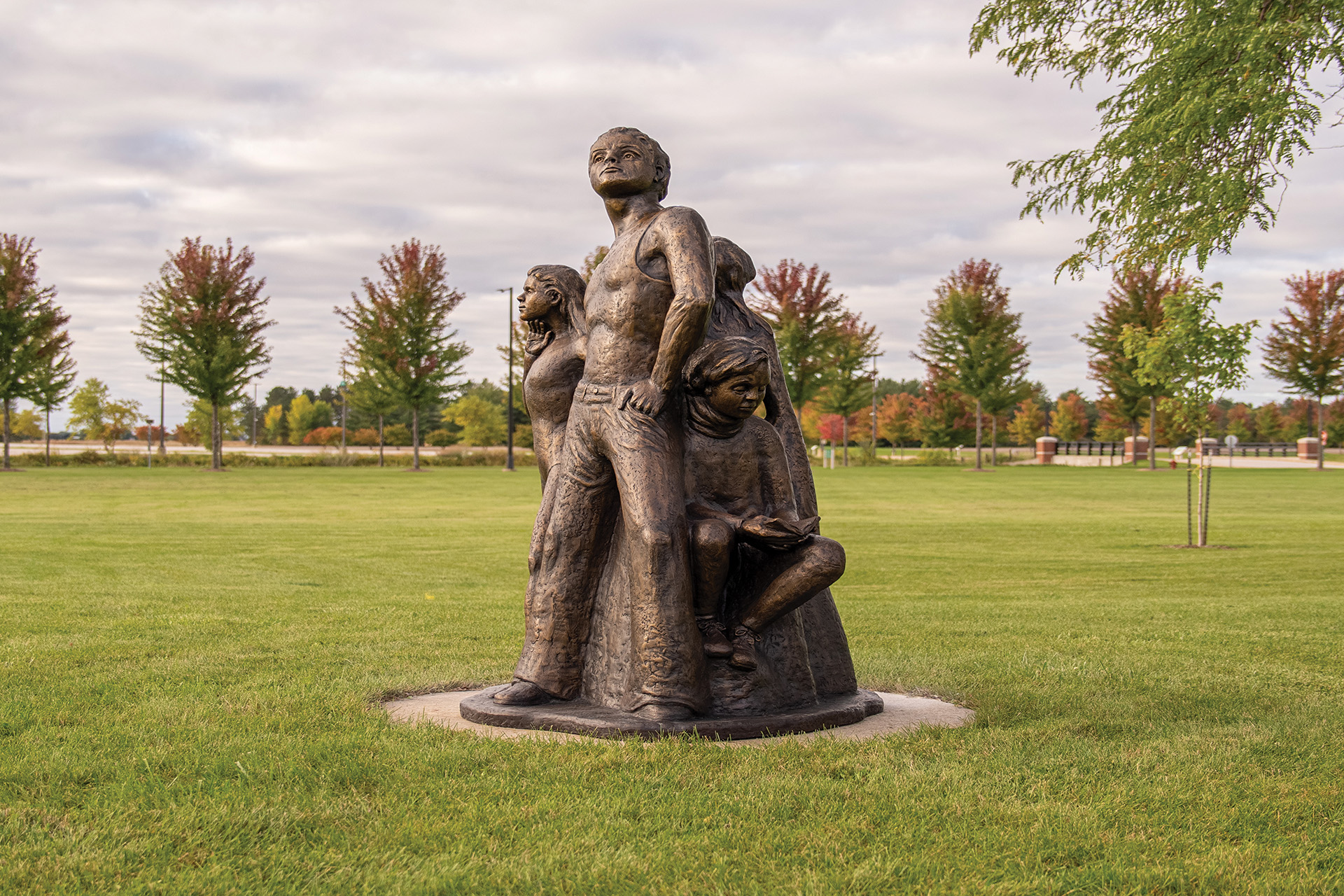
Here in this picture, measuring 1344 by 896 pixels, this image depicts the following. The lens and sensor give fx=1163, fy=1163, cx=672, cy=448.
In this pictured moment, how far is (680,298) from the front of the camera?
5.36 metres

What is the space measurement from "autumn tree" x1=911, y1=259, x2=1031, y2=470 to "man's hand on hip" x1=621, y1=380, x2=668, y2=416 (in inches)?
1559

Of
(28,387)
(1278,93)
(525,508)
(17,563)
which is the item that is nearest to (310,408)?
(28,387)

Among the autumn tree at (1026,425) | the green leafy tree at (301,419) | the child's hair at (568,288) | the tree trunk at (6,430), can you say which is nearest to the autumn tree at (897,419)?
the autumn tree at (1026,425)

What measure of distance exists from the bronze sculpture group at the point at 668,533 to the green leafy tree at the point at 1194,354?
514 inches

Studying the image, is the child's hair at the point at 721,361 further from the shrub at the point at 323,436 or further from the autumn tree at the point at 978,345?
the shrub at the point at 323,436

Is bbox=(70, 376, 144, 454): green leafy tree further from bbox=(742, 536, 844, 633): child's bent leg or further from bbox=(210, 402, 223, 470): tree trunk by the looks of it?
bbox=(742, 536, 844, 633): child's bent leg

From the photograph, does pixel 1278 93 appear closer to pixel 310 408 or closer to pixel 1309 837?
pixel 1309 837

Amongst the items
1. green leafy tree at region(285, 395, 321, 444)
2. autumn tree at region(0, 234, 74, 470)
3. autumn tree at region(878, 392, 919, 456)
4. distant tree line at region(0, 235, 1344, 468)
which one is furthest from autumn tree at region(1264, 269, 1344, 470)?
green leafy tree at region(285, 395, 321, 444)

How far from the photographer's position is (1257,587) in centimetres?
1252

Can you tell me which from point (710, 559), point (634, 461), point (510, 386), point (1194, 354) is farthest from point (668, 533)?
point (510, 386)

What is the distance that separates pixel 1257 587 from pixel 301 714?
34.9 ft

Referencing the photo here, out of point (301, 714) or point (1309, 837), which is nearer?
point (1309, 837)

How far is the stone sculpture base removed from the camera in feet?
16.9

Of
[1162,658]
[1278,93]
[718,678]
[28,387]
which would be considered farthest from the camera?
[28,387]
